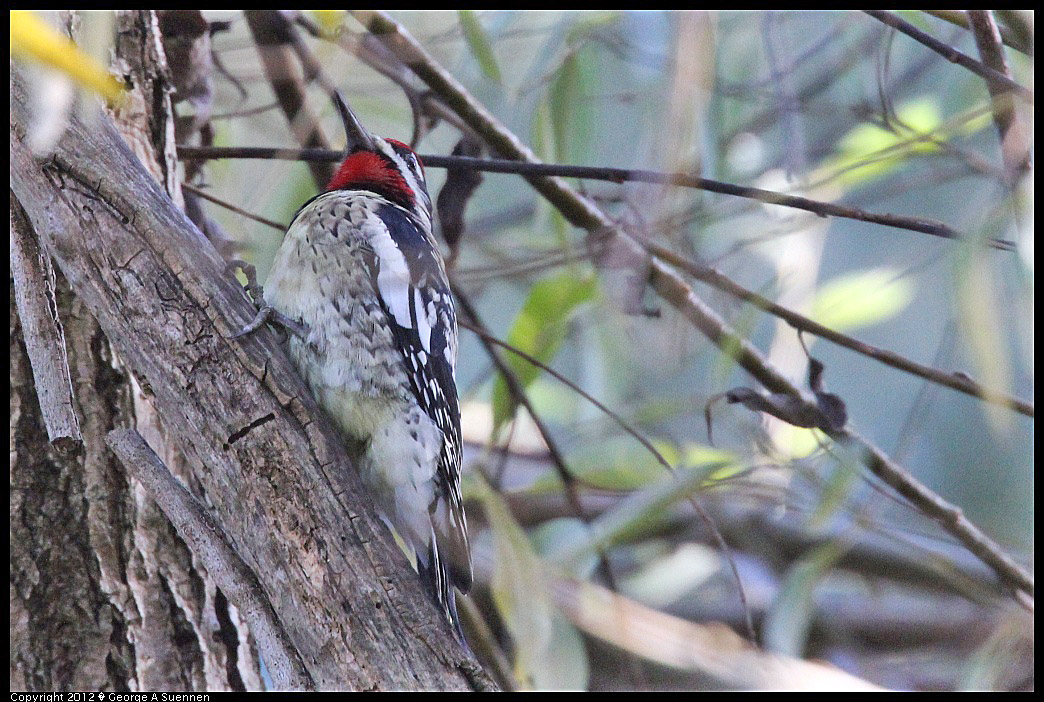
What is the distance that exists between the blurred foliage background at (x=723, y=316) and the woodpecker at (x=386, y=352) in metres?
0.15

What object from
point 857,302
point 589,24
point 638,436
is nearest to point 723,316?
point 857,302

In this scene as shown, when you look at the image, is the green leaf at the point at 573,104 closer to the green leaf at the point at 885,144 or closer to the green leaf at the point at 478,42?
the green leaf at the point at 478,42

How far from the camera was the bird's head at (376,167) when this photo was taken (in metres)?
1.67

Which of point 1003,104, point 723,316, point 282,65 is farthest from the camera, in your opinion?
point 723,316

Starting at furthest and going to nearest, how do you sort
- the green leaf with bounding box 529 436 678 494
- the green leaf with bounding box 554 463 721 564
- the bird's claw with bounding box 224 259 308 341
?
the green leaf with bounding box 529 436 678 494 < the green leaf with bounding box 554 463 721 564 < the bird's claw with bounding box 224 259 308 341

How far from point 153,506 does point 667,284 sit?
34.9 inches

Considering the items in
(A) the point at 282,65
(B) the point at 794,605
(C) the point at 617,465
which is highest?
(A) the point at 282,65

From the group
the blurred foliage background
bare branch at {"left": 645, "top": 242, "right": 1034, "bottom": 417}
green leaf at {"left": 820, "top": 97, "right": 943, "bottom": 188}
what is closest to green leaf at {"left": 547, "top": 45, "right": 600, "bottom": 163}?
the blurred foliage background

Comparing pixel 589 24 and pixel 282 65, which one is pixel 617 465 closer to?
pixel 589 24

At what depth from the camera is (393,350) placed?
1410 millimetres

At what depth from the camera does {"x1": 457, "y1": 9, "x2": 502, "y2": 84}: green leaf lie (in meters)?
1.46

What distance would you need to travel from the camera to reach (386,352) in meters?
1.41

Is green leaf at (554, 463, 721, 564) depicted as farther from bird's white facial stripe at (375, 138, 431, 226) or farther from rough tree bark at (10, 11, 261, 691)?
bird's white facial stripe at (375, 138, 431, 226)
